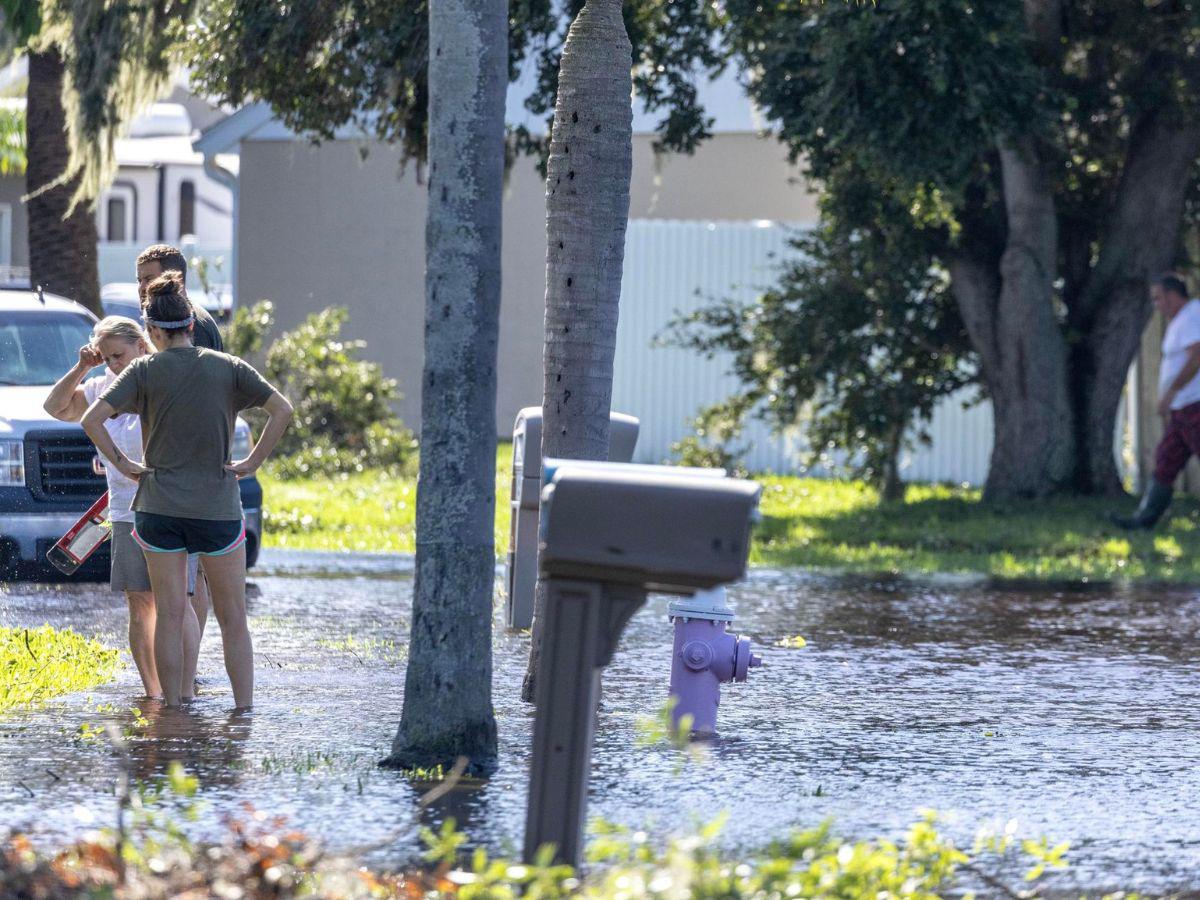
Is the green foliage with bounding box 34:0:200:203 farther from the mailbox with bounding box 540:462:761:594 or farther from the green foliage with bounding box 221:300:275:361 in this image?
the mailbox with bounding box 540:462:761:594

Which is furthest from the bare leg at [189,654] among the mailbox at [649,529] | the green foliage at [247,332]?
the green foliage at [247,332]

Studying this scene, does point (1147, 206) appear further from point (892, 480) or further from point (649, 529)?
point (649, 529)

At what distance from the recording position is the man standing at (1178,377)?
13930 mm

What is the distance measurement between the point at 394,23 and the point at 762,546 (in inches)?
177

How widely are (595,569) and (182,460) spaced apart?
2.91m

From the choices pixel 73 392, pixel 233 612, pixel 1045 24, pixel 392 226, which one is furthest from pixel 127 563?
pixel 392 226

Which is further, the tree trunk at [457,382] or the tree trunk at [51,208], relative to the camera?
the tree trunk at [51,208]

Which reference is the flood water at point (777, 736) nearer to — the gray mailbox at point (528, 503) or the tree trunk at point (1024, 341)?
the gray mailbox at point (528, 503)

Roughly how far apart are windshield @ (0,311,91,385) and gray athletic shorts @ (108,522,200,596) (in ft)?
14.6

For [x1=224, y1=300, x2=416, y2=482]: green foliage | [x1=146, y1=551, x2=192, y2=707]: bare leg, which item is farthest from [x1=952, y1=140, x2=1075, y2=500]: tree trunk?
[x1=146, y1=551, x2=192, y2=707]: bare leg

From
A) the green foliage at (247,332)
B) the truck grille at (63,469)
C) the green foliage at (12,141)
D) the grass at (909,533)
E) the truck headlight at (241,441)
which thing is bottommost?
the grass at (909,533)

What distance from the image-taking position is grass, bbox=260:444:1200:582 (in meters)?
13.4

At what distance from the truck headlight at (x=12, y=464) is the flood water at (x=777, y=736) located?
0.61m

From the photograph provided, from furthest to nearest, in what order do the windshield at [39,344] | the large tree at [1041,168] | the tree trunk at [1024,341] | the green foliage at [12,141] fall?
the green foliage at [12,141] < the tree trunk at [1024,341] < the large tree at [1041,168] < the windshield at [39,344]
